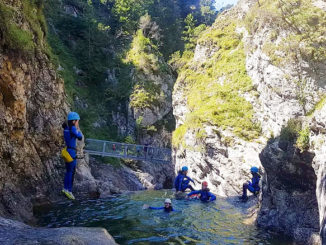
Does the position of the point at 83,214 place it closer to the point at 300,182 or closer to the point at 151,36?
the point at 300,182

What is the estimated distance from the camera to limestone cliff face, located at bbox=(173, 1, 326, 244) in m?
7.55

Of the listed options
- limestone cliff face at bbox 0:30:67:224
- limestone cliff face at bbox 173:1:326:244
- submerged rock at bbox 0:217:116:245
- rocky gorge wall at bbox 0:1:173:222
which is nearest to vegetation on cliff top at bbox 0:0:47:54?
rocky gorge wall at bbox 0:1:173:222

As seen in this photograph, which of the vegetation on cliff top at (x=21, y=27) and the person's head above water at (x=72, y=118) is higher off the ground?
the vegetation on cliff top at (x=21, y=27)

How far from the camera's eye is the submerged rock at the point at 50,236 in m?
4.61

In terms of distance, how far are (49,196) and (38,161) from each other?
1544 mm

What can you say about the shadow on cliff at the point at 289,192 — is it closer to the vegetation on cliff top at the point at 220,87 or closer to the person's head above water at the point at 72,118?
the person's head above water at the point at 72,118

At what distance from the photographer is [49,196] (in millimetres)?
12109

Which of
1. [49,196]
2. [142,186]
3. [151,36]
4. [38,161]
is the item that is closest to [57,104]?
[38,161]

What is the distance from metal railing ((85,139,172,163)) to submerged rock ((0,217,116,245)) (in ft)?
43.4

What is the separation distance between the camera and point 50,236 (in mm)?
4918

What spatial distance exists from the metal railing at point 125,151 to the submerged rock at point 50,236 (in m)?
13.2

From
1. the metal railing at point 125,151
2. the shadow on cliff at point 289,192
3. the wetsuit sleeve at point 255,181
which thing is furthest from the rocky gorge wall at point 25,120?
the wetsuit sleeve at point 255,181

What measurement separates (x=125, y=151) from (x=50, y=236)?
15.5 metres

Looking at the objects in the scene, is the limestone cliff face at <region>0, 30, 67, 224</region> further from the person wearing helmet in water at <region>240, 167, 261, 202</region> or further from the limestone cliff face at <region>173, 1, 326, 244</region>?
the person wearing helmet in water at <region>240, 167, 261, 202</region>
